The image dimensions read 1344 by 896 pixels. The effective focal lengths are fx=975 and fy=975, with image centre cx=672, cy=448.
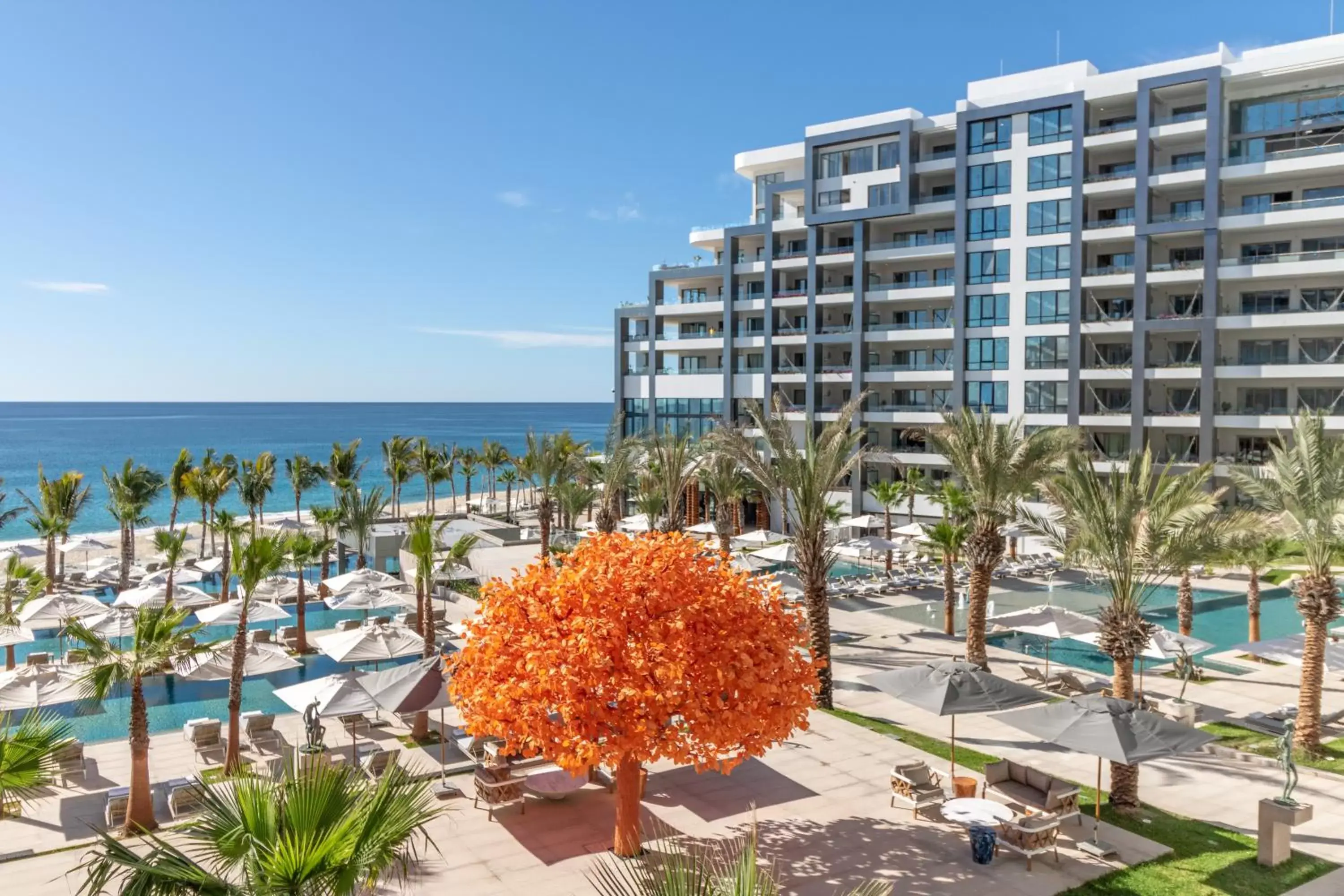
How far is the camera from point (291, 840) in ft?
23.2

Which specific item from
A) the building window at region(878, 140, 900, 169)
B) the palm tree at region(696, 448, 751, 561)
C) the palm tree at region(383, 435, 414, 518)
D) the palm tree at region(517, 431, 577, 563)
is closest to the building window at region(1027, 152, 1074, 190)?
the building window at region(878, 140, 900, 169)

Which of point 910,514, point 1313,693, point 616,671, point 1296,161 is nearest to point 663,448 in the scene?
point 910,514

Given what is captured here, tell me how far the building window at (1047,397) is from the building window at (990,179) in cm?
1026

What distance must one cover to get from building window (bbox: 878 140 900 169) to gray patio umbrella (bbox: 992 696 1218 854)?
43827 millimetres

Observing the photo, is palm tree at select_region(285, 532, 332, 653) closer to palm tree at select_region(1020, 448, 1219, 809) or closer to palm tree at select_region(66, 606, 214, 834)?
palm tree at select_region(66, 606, 214, 834)

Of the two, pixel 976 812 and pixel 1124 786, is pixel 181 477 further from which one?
pixel 1124 786

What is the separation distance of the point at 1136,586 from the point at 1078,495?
5.95 ft

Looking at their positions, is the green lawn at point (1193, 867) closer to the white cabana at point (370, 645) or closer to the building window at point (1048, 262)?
the white cabana at point (370, 645)

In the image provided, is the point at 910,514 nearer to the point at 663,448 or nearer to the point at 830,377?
the point at 830,377

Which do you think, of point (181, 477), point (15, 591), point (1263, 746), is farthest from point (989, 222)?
point (15, 591)

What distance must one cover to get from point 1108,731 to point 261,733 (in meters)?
15.5

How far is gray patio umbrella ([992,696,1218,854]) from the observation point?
45.8 ft

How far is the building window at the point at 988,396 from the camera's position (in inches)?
2021

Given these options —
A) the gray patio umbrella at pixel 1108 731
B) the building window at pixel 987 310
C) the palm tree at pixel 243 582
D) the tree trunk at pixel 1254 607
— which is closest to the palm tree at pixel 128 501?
A: the palm tree at pixel 243 582
